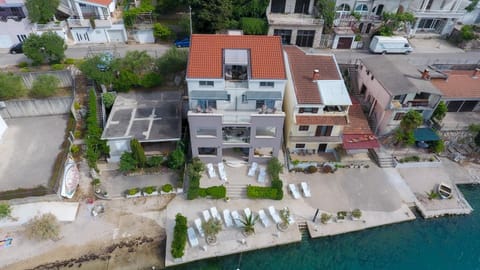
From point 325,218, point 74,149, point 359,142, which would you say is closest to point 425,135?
point 359,142

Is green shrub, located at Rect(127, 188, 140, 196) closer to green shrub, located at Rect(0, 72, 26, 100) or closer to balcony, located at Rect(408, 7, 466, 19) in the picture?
green shrub, located at Rect(0, 72, 26, 100)

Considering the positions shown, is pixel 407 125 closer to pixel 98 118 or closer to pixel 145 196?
pixel 145 196

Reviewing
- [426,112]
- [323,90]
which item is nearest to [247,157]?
[323,90]

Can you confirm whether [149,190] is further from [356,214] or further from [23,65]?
[23,65]

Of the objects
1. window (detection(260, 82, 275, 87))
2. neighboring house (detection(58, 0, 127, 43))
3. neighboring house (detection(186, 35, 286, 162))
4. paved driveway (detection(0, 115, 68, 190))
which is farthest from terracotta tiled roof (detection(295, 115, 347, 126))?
neighboring house (detection(58, 0, 127, 43))

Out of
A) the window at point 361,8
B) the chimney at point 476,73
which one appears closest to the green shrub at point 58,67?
the window at point 361,8
